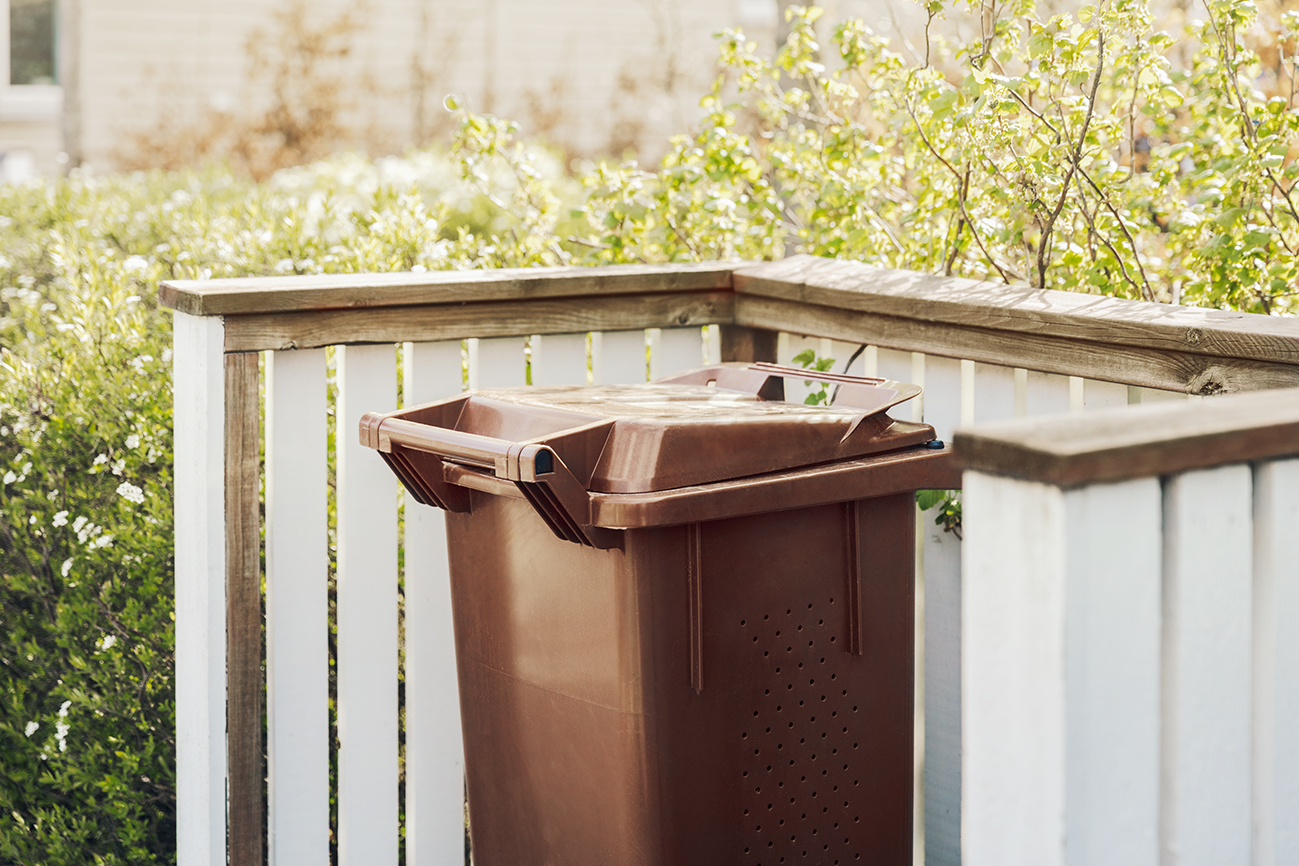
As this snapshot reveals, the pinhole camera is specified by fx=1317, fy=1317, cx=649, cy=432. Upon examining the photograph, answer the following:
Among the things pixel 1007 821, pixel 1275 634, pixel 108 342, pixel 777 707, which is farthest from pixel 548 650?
pixel 108 342

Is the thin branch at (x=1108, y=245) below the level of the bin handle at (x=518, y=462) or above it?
above

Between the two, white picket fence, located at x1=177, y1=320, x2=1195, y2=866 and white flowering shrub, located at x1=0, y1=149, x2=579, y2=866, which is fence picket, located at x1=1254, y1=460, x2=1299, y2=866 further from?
white flowering shrub, located at x1=0, y1=149, x2=579, y2=866

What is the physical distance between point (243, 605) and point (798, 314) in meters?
1.28

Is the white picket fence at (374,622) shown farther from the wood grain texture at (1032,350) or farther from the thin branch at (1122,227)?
the thin branch at (1122,227)

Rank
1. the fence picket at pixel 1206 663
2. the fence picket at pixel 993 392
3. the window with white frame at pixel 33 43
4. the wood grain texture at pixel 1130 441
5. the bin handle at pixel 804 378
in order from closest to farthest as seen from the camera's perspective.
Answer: the wood grain texture at pixel 1130 441
the fence picket at pixel 1206 663
the bin handle at pixel 804 378
the fence picket at pixel 993 392
the window with white frame at pixel 33 43

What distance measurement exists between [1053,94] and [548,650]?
1664mm

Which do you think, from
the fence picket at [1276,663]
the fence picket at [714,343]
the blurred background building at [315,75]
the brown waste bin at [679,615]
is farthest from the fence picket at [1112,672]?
the blurred background building at [315,75]

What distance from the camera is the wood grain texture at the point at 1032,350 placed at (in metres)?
2.00

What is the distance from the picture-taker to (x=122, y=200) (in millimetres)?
5809

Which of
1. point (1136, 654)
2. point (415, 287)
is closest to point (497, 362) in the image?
point (415, 287)

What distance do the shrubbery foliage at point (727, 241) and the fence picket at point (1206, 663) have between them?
4.41 feet

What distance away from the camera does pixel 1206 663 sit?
1.31 metres

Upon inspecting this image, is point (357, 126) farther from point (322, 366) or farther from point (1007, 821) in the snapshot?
point (1007, 821)

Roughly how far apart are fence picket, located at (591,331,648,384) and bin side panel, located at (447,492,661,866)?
697 mm
